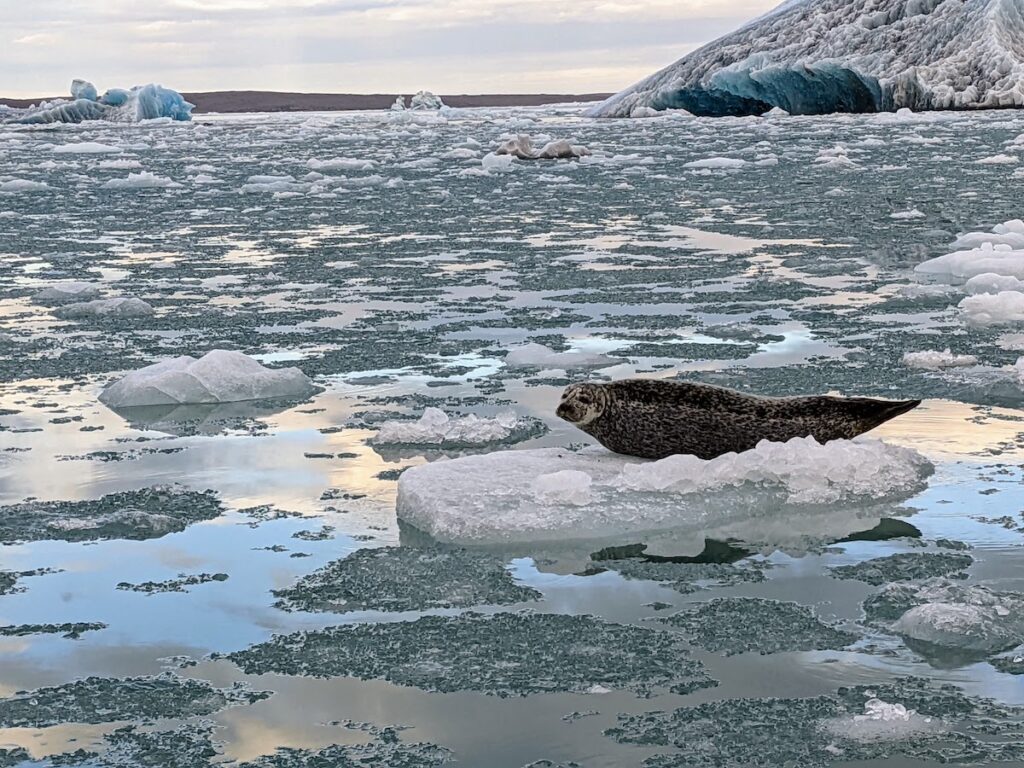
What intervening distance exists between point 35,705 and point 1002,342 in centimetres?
460

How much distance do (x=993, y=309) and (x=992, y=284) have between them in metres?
0.86

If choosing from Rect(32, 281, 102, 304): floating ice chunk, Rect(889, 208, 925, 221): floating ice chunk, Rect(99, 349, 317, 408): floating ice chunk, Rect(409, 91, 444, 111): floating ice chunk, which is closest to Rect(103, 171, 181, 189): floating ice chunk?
Rect(889, 208, 925, 221): floating ice chunk

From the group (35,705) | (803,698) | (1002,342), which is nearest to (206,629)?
(35,705)

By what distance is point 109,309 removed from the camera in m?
7.71

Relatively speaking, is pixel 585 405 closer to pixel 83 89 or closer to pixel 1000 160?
pixel 1000 160

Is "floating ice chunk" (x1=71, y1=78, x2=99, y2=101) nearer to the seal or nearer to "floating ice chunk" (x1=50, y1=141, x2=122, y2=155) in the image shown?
"floating ice chunk" (x1=50, y1=141, x2=122, y2=155)

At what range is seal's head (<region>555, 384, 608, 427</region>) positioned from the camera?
14.4 ft

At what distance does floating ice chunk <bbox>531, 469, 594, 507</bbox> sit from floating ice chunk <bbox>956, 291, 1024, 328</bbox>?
3.44m

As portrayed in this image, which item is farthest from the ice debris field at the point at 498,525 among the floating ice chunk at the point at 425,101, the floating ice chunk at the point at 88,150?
the floating ice chunk at the point at 425,101

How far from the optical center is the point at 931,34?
123ft

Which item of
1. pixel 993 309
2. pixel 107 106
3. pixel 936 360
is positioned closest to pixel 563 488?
pixel 936 360

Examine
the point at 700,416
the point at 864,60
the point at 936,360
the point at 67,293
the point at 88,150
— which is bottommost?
the point at 88,150

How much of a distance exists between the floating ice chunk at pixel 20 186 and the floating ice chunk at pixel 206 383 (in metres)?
13.4

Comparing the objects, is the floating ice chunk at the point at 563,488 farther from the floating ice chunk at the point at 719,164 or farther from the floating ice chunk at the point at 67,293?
the floating ice chunk at the point at 719,164
